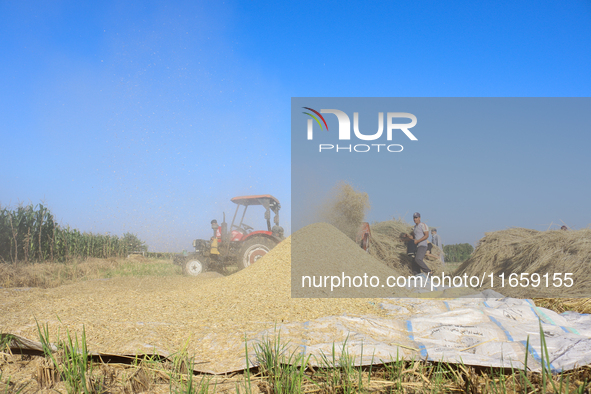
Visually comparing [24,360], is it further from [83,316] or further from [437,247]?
[437,247]

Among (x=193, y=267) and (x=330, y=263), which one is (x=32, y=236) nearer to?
(x=193, y=267)

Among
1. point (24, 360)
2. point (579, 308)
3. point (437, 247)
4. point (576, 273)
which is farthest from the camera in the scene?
point (437, 247)

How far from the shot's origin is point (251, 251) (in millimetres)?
7590

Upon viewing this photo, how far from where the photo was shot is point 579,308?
12.4 feet

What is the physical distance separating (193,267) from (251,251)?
140 cm

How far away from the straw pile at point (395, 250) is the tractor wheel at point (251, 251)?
2275 millimetres

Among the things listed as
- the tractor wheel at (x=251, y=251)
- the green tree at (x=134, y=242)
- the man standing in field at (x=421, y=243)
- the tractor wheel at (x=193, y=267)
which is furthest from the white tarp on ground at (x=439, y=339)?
the green tree at (x=134, y=242)

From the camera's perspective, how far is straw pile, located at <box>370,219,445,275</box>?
21.7 feet

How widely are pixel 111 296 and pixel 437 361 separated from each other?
3600 mm

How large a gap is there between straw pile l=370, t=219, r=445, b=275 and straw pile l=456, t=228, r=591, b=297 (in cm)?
63

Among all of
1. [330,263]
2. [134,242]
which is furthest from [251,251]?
[134,242]

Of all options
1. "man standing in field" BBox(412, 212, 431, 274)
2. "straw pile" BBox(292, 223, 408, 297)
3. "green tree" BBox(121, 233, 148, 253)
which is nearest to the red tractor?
"straw pile" BBox(292, 223, 408, 297)

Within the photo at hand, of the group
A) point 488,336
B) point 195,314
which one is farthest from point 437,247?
point 195,314

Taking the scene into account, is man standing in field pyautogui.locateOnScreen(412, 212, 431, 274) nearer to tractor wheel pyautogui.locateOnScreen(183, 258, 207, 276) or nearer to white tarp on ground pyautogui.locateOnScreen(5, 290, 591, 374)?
A: white tarp on ground pyautogui.locateOnScreen(5, 290, 591, 374)
